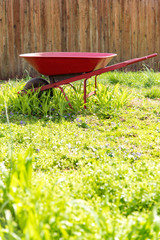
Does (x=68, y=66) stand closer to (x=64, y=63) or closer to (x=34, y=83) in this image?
(x=64, y=63)

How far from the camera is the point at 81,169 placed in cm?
234

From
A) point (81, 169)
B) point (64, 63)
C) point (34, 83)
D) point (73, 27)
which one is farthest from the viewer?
point (73, 27)

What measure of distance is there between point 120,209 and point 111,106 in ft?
7.57

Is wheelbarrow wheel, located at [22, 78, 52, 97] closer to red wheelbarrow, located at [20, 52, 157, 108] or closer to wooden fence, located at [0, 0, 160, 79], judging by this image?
red wheelbarrow, located at [20, 52, 157, 108]

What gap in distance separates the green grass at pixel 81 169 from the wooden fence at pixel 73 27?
8.93 feet

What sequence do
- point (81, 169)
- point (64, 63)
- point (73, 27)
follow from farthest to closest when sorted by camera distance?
point (73, 27), point (64, 63), point (81, 169)

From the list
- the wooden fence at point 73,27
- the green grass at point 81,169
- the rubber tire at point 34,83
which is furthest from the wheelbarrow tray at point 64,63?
the wooden fence at point 73,27

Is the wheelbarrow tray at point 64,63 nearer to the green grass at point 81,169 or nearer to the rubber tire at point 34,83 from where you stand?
the rubber tire at point 34,83

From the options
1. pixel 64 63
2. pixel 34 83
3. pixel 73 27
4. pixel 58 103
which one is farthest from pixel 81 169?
pixel 73 27

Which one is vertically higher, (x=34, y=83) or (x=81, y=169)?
(x=34, y=83)

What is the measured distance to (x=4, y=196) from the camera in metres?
1.64

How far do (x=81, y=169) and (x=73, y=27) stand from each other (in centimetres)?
549

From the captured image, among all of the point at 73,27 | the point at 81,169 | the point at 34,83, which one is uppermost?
the point at 73,27

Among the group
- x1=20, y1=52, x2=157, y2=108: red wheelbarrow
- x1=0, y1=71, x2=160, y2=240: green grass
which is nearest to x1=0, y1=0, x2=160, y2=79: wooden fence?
x1=0, y1=71, x2=160, y2=240: green grass
